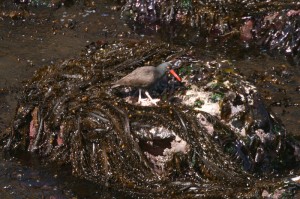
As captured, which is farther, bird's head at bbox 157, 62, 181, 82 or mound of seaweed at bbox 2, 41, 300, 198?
bird's head at bbox 157, 62, 181, 82

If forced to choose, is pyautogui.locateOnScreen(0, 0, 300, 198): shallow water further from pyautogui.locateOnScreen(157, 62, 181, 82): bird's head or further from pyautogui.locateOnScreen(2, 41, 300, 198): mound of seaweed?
pyautogui.locateOnScreen(157, 62, 181, 82): bird's head

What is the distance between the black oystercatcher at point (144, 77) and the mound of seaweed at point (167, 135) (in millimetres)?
170

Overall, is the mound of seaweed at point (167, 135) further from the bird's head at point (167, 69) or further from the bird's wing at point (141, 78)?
the bird's wing at point (141, 78)

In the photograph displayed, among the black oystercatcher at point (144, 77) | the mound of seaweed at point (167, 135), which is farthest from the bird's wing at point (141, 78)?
the mound of seaweed at point (167, 135)

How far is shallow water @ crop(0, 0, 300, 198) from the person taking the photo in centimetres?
584

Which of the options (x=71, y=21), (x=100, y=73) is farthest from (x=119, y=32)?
(x=100, y=73)

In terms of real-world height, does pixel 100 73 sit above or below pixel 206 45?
above

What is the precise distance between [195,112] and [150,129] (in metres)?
0.47

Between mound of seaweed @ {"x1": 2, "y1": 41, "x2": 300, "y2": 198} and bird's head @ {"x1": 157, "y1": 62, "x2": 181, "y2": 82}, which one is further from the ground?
bird's head @ {"x1": 157, "y1": 62, "x2": 181, "y2": 82}

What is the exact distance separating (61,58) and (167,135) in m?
A: 3.40

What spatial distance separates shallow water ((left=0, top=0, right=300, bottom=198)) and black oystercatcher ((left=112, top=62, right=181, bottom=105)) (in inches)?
41.5

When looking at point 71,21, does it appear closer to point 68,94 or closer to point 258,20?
point 258,20

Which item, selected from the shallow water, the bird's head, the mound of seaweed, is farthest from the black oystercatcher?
the shallow water

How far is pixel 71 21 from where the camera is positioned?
1017cm
